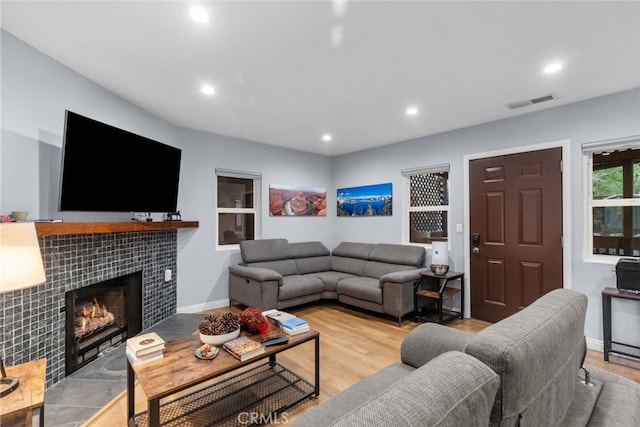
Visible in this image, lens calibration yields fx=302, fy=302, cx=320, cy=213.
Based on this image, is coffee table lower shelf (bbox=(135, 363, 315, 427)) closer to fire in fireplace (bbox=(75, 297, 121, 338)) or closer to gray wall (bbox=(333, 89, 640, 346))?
fire in fireplace (bbox=(75, 297, 121, 338))

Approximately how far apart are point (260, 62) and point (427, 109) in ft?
6.16

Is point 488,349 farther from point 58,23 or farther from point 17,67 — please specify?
point 17,67

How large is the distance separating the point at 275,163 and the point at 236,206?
94 cm

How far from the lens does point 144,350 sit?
1.73 meters

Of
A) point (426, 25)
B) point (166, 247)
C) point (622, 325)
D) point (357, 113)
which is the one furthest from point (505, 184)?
point (166, 247)

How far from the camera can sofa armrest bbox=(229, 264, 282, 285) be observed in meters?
3.72

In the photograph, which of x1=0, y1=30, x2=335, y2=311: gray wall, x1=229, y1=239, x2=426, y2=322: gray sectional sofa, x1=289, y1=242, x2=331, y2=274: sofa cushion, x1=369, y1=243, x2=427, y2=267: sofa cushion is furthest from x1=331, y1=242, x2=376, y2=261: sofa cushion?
x1=0, y1=30, x2=335, y2=311: gray wall

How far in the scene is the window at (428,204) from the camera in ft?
13.9

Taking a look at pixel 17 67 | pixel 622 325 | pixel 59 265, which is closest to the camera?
pixel 17 67

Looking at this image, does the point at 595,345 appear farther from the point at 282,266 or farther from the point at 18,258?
the point at 18,258

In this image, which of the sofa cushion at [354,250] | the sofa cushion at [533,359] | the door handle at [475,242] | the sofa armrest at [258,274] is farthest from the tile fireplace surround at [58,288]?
the door handle at [475,242]

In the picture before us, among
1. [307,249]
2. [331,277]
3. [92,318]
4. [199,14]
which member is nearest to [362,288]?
[331,277]

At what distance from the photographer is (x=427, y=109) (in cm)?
325

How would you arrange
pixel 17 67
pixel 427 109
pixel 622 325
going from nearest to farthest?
pixel 17 67 < pixel 622 325 < pixel 427 109
